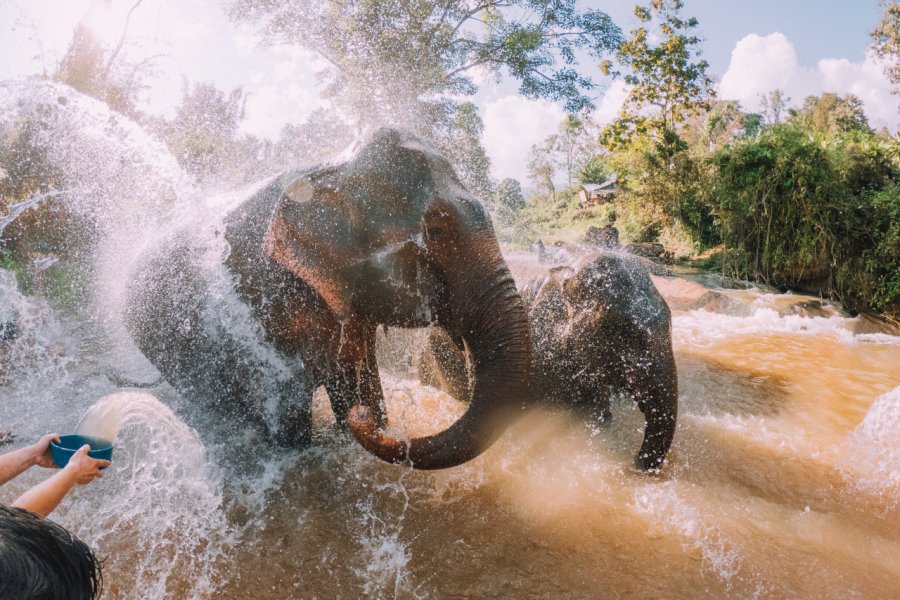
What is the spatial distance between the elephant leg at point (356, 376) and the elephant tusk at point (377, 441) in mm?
861

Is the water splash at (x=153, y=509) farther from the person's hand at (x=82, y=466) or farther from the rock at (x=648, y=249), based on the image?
the rock at (x=648, y=249)

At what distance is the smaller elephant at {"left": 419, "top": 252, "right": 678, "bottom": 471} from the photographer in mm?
3709

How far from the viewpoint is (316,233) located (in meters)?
3.04

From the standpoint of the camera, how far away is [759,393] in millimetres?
6223

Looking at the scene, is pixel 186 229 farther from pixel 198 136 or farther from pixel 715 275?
pixel 198 136

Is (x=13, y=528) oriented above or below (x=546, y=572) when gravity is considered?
above

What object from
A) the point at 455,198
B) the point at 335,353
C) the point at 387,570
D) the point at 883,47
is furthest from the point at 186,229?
the point at 883,47

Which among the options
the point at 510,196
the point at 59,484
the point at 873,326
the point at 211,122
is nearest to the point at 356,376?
the point at 59,484

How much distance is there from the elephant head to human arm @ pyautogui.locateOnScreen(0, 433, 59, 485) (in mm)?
1403

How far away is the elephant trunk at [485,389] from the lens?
278cm

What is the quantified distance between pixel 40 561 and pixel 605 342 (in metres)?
3.70

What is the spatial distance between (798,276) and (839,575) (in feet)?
44.8

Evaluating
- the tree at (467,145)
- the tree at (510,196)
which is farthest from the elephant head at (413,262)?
the tree at (510,196)

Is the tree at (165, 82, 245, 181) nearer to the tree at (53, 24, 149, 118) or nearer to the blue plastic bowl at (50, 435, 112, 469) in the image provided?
the tree at (53, 24, 149, 118)
